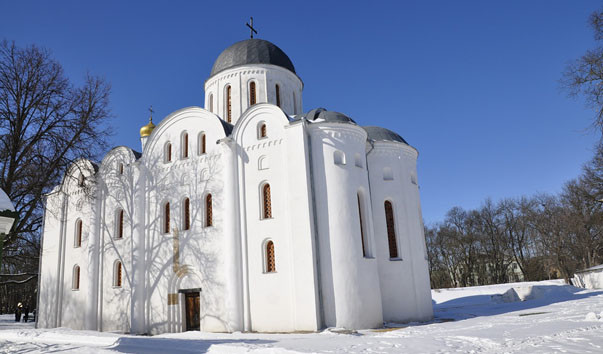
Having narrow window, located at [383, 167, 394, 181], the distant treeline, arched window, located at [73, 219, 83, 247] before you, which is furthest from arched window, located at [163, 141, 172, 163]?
the distant treeline

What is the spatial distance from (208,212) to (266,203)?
2.53 metres

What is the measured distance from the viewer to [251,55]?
20422mm

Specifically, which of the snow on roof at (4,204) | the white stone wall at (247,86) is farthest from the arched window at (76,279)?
the snow on roof at (4,204)

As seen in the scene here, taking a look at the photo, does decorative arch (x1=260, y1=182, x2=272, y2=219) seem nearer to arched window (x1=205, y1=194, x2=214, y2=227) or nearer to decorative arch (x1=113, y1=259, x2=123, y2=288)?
arched window (x1=205, y1=194, x2=214, y2=227)

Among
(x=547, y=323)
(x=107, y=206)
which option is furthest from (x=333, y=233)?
(x=107, y=206)

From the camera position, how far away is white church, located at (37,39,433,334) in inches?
578

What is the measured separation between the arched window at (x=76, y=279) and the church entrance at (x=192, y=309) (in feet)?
20.6

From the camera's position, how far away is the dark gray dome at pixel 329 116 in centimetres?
1602

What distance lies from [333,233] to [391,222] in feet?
12.9

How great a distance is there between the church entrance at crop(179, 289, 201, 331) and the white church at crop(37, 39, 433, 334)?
0.17 ft

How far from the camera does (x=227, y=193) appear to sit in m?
16.0

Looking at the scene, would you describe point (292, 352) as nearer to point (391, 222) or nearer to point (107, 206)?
point (391, 222)

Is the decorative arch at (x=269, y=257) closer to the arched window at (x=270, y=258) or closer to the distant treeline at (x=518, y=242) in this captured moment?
the arched window at (x=270, y=258)

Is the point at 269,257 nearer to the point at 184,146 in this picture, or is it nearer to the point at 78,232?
the point at 184,146
